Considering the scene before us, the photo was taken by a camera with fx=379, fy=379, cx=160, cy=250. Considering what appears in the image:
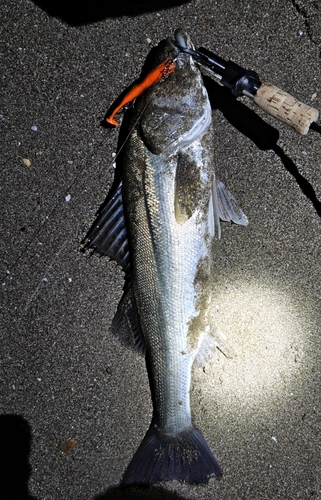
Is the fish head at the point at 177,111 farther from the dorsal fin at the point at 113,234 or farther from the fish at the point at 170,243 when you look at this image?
the dorsal fin at the point at 113,234

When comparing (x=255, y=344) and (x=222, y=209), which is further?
(x=255, y=344)

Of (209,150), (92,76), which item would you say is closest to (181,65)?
(209,150)

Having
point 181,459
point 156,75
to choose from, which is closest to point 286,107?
point 156,75

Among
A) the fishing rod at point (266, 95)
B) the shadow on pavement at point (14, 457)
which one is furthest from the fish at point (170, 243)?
the shadow on pavement at point (14, 457)

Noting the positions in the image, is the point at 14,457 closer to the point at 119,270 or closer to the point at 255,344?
the point at 119,270

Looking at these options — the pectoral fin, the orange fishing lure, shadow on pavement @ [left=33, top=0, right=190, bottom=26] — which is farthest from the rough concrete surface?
the orange fishing lure
